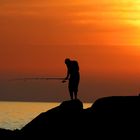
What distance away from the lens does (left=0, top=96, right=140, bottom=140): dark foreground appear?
28406 mm

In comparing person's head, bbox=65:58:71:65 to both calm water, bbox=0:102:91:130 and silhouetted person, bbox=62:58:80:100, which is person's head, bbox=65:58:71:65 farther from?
calm water, bbox=0:102:91:130

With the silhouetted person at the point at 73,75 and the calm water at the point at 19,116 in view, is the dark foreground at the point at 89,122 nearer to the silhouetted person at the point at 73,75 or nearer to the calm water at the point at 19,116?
the silhouetted person at the point at 73,75

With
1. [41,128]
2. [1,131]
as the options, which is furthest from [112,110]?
[1,131]

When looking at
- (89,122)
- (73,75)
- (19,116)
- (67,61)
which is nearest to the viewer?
(89,122)

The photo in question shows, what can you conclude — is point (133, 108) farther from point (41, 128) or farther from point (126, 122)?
point (41, 128)

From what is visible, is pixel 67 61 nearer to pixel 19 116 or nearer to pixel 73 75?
pixel 73 75

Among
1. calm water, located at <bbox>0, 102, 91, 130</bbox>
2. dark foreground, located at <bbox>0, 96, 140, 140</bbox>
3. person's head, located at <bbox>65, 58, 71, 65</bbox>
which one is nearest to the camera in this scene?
dark foreground, located at <bbox>0, 96, 140, 140</bbox>

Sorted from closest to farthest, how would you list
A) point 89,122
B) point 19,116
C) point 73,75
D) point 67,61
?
1. point 89,122
2. point 67,61
3. point 73,75
4. point 19,116

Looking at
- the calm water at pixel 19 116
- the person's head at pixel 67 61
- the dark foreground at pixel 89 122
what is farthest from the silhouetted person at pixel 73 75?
the calm water at pixel 19 116

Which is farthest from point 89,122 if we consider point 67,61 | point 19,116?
point 19,116

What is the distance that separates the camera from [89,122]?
29.0m

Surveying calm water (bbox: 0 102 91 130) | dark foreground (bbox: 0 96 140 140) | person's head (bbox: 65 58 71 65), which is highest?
person's head (bbox: 65 58 71 65)

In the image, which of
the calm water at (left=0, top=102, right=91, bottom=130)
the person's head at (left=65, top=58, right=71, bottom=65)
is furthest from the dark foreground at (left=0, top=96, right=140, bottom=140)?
the calm water at (left=0, top=102, right=91, bottom=130)

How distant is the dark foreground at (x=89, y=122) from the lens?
28406mm
